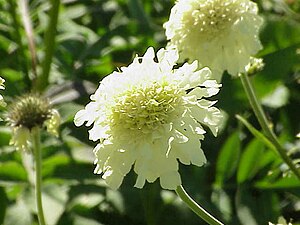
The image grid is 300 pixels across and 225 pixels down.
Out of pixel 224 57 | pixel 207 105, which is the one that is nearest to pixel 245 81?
pixel 224 57

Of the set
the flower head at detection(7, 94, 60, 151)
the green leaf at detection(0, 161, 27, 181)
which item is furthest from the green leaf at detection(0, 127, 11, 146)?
the flower head at detection(7, 94, 60, 151)

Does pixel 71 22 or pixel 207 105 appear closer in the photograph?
pixel 207 105

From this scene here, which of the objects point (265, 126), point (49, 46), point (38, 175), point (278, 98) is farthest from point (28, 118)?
point (278, 98)

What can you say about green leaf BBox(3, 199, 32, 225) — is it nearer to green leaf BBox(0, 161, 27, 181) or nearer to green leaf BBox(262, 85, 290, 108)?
green leaf BBox(0, 161, 27, 181)

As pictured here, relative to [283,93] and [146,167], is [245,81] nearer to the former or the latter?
[146,167]

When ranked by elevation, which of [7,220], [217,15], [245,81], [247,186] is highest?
[217,15]

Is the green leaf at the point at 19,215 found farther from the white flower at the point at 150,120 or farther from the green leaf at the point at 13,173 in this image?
the white flower at the point at 150,120

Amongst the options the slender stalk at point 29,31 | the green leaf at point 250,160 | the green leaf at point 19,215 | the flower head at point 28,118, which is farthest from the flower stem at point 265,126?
the slender stalk at point 29,31
